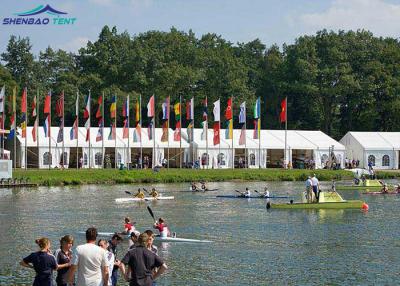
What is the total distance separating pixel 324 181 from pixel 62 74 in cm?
4280

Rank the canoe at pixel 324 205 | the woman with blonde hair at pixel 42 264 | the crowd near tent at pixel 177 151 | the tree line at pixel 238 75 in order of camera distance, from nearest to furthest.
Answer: the woman with blonde hair at pixel 42 264 → the canoe at pixel 324 205 → the crowd near tent at pixel 177 151 → the tree line at pixel 238 75

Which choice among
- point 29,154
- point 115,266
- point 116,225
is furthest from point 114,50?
point 115,266

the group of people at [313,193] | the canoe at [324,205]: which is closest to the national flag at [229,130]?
the canoe at [324,205]

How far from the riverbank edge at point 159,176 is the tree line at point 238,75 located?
86.4ft

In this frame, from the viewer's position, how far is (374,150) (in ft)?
307

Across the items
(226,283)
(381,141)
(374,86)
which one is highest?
(374,86)

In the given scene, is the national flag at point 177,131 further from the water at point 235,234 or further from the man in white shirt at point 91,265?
the man in white shirt at point 91,265

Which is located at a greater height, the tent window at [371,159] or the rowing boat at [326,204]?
the tent window at [371,159]

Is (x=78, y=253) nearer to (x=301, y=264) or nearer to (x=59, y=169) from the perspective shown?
(x=301, y=264)

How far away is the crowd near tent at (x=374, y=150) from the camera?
93.6m

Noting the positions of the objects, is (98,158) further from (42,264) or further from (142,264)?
(142,264)

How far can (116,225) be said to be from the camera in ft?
132

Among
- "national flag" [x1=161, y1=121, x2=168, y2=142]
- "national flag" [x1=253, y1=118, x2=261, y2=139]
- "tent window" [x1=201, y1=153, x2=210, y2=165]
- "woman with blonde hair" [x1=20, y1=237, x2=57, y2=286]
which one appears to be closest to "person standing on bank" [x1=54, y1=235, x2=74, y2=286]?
"woman with blonde hair" [x1=20, y1=237, x2=57, y2=286]

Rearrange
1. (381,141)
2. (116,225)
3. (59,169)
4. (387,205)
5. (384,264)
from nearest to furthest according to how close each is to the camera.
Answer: (384,264) → (116,225) → (387,205) → (59,169) → (381,141)
